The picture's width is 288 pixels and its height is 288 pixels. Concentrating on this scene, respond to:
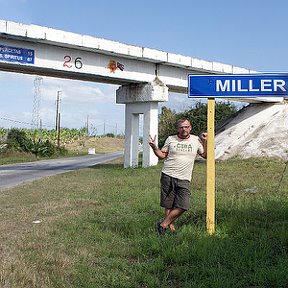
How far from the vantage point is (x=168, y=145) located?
709cm

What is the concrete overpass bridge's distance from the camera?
18750mm

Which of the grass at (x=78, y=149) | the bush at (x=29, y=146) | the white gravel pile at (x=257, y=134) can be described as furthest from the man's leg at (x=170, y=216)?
the bush at (x=29, y=146)

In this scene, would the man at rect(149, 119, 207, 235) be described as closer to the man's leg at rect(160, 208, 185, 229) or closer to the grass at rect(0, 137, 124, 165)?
the man's leg at rect(160, 208, 185, 229)

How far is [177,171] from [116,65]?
16160mm

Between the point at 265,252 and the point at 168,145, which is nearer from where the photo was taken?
the point at 265,252

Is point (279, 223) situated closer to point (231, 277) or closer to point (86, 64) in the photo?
→ point (231, 277)

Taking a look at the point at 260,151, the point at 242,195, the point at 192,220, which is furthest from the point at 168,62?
the point at 192,220

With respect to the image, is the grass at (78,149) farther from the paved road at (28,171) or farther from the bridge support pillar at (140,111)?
the bridge support pillar at (140,111)

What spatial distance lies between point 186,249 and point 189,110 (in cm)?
3643

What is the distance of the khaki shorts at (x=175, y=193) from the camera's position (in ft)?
22.8

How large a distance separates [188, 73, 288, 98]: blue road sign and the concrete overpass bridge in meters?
12.6

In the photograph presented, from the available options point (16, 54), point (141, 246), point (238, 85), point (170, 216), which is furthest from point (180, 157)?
point (16, 54)

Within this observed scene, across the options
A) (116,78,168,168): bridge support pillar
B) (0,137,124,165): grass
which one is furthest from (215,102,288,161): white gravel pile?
(0,137,124,165): grass

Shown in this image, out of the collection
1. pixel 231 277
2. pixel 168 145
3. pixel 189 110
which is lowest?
pixel 231 277
